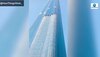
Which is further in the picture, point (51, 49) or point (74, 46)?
point (74, 46)

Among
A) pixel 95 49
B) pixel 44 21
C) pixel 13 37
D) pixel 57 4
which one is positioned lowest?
pixel 95 49

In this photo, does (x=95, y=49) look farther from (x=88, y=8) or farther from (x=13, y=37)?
(x=13, y=37)

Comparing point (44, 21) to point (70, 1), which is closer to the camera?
point (44, 21)

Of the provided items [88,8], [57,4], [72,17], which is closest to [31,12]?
[57,4]

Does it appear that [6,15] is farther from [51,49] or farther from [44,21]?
[51,49]

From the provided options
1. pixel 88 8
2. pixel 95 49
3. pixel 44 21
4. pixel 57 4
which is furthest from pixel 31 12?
pixel 95 49

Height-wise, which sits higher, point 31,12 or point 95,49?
point 31,12
